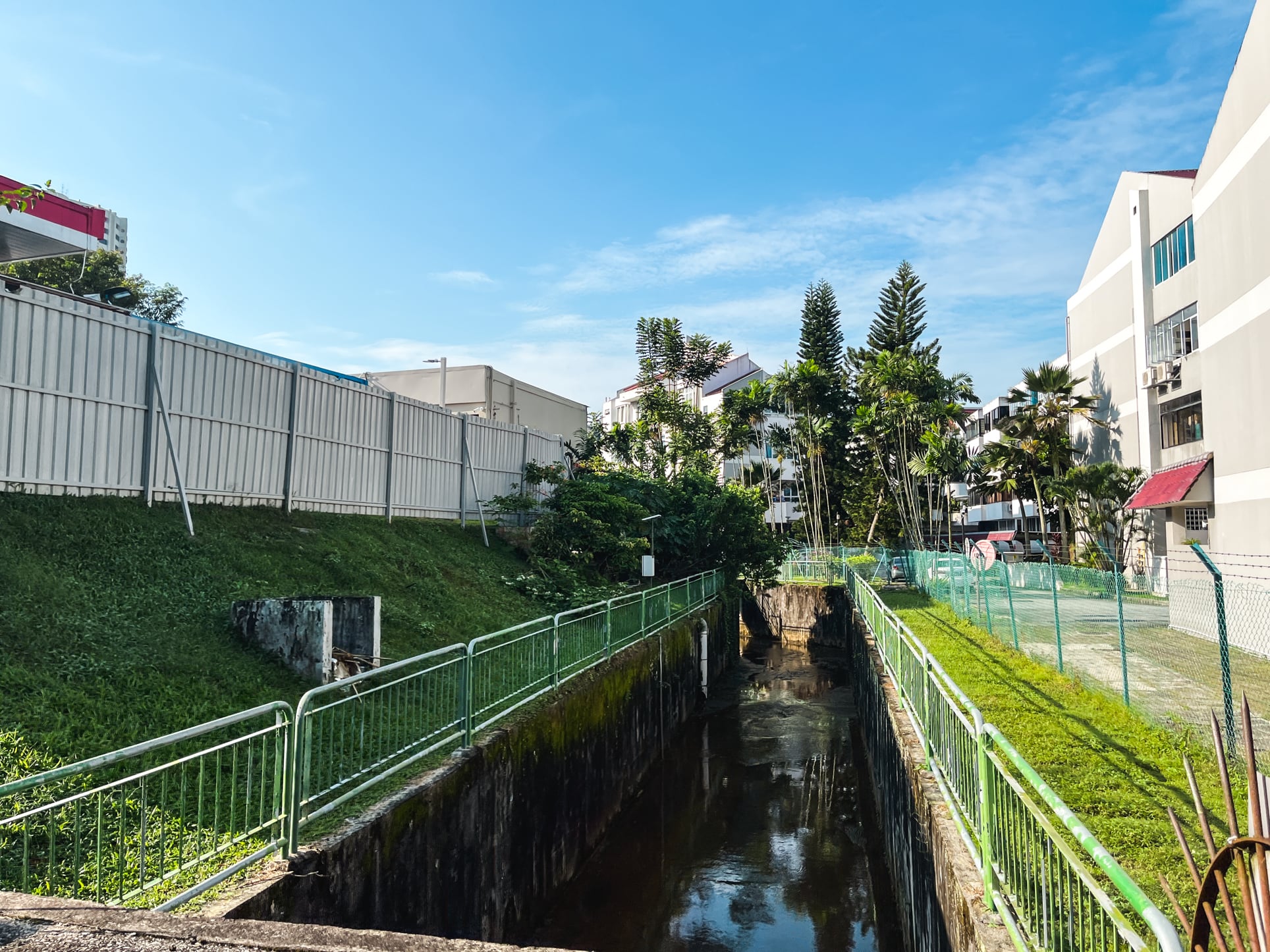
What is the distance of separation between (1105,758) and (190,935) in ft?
24.0

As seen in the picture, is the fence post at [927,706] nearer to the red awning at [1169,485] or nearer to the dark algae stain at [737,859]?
the dark algae stain at [737,859]

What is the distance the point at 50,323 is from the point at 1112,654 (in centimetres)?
1204

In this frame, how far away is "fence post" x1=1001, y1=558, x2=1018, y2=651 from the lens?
40.0 ft

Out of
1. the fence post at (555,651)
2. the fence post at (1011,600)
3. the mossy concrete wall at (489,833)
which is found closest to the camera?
the mossy concrete wall at (489,833)

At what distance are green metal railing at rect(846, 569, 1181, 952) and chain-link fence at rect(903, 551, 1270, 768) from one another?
139 centimetres

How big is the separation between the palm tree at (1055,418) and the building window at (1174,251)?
567 cm

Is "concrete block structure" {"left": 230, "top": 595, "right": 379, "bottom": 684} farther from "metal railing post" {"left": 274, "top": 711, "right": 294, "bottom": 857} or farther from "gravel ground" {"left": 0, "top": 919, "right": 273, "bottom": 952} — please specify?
"gravel ground" {"left": 0, "top": 919, "right": 273, "bottom": 952}

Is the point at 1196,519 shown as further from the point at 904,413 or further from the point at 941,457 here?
the point at 904,413

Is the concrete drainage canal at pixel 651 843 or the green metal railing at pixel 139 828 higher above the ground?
the green metal railing at pixel 139 828

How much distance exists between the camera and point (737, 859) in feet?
30.9

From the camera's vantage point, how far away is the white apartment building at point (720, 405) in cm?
4809

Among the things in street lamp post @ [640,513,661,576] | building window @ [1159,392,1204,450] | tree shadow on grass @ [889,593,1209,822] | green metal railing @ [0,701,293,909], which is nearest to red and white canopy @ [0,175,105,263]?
street lamp post @ [640,513,661,576]

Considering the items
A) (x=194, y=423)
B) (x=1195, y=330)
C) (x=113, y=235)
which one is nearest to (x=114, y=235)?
(x=113, y=235)

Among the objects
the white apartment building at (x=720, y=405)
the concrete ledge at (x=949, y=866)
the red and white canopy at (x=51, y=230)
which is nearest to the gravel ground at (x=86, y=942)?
the concrete ledge at (x=949, y=866)
